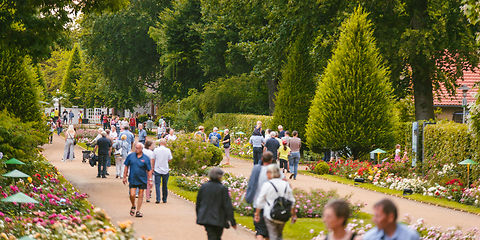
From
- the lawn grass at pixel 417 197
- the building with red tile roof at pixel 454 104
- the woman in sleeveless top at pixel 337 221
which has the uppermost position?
the building with red tile roof at pixel 454 104

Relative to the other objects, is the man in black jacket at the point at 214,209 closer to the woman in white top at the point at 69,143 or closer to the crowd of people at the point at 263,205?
the crowd of people at the point at 263,205

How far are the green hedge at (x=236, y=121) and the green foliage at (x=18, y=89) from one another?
1246 cm

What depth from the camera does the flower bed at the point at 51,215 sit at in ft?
34.1

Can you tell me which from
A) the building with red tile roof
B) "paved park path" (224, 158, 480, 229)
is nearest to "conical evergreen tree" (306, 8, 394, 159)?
"paved park path" (224, 158, 480, 229)

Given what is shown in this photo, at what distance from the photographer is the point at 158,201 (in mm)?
17234

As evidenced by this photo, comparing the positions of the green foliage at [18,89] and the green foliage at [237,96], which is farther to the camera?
the green foliage at [237,96]

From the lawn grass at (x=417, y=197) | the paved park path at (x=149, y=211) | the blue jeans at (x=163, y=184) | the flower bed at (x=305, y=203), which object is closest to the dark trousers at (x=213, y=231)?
the paved park path at (x=149, y=211)

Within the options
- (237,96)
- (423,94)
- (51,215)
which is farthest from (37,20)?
(237,96)

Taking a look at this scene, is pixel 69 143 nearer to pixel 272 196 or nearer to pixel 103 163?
pixel 103 163

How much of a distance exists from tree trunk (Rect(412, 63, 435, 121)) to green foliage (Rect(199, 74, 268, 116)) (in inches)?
575

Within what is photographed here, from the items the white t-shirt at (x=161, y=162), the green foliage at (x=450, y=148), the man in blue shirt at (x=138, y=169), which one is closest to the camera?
the man in blue shirt at (x=138, y=169)

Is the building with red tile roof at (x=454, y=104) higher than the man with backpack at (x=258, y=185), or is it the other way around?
the building with red tile roof at (x=454, y=104)

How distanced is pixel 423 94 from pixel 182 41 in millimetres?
23474

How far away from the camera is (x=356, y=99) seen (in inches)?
1028
